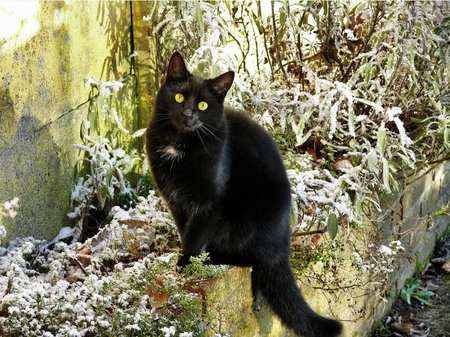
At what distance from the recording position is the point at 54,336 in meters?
2.25

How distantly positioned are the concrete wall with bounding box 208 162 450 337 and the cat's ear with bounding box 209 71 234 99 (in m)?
0.70

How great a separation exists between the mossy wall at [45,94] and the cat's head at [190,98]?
0.63 m

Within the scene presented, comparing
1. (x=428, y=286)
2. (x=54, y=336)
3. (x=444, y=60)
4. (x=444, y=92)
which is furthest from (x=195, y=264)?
(x=428, y=286)

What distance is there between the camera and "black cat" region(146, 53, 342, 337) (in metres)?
2.73

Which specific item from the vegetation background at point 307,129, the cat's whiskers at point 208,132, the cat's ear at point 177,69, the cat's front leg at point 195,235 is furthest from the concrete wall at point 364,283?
the cat's ear at point 177,69

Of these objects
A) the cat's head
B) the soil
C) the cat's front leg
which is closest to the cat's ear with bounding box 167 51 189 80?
the cat's head

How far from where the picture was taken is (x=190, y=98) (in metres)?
2.71

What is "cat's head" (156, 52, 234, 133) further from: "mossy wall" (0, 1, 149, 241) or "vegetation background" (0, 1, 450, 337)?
"mossy wall" (0, 1, 149, 241)

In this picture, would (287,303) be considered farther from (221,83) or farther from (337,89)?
(337,89)

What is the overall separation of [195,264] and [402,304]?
2469 millimetres

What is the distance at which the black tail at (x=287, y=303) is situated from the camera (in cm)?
289

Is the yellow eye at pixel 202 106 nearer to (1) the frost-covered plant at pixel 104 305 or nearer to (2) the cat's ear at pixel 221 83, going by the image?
(2) the cat's ear at pixel 221 83

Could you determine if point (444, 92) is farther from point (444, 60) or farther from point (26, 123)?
point (26, 123)

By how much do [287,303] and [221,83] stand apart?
3.10 feet
